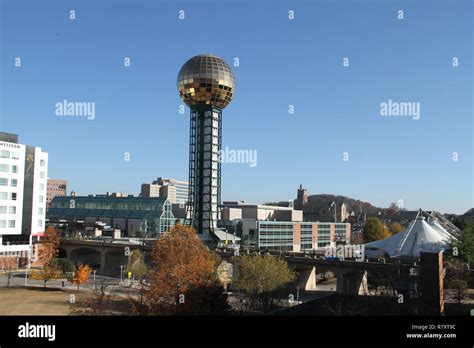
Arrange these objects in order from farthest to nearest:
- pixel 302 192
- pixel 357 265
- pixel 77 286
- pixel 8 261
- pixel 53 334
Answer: pixel 302 192 < pixel 8 261 < pixel 77 286 < pixel 357 265 < pixel 53 334

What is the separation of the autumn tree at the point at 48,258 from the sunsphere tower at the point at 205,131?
25344mm

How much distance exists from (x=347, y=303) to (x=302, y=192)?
13021 cm

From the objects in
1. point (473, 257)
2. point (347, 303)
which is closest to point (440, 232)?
point (473, 257)

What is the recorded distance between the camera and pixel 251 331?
11492mm

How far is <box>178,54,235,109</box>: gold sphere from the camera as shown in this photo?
3346 inches

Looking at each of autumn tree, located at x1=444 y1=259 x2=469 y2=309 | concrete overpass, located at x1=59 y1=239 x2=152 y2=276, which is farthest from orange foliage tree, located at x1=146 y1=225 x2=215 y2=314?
concrete overpass, located at x1=59 y1=239 x2=152 y2=276

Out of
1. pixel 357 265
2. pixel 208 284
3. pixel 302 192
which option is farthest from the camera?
pixel 302 192

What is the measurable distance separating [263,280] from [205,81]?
5124cm

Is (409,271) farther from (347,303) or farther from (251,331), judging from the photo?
(251,331)

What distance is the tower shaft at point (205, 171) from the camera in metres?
85.7

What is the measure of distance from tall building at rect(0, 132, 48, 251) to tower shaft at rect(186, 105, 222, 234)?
2679cm

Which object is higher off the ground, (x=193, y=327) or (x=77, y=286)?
(x=193, y=327)

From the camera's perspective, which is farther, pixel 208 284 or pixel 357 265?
pixel 357 265

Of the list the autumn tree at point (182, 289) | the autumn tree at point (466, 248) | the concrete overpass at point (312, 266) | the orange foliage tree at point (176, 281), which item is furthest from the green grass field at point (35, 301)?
the autumn tree at point (466, 248)
